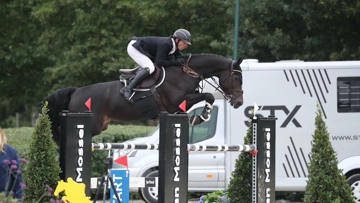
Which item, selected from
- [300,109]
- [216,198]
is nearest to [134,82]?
[216,198]

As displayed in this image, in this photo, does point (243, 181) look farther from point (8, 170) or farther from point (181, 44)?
point (8, 170)

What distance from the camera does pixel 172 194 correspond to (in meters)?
8.20

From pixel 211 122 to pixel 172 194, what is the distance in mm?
5914

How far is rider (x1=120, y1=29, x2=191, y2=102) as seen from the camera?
10531mm

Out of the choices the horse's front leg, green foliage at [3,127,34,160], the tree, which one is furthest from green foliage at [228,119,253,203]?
the tree

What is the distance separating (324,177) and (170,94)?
3.25m

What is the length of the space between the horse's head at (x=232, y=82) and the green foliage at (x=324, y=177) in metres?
2.78

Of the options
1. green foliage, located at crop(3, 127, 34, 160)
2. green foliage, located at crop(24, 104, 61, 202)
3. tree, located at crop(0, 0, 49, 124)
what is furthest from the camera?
tree, located at crop(0, 0, 49, 124)

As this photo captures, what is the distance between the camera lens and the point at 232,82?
433 inches

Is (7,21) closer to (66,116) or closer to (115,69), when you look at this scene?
(115,69)

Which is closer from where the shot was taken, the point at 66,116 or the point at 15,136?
the point at 66,116

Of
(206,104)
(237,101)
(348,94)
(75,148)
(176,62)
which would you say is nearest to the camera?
(75,148)

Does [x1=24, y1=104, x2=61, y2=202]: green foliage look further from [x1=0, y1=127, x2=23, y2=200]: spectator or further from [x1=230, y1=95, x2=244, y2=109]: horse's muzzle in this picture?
[x1=230, y1=95, x2=244, y2=109]: horse's muzzle

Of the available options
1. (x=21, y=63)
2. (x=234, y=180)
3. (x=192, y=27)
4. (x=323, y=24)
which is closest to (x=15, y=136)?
(x=234, y=180)
